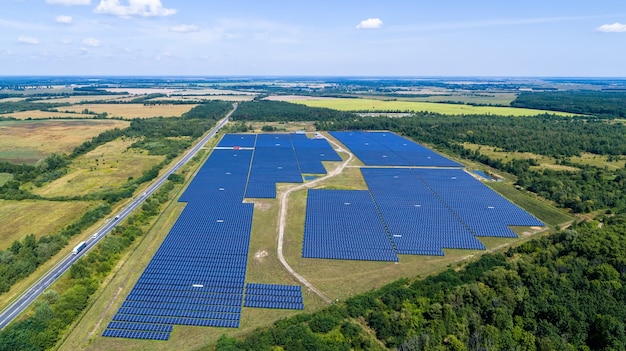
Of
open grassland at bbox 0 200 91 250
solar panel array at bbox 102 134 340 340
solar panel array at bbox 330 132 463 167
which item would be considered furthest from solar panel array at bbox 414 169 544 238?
open grassland at bbox 0 200 91 250

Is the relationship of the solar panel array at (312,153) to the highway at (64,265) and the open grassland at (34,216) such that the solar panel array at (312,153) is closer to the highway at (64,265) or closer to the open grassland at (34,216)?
the highway at (64,265)

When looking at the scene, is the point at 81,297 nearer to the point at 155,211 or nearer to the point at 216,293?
the point at 216,293

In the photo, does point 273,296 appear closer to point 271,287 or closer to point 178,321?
point 271,287

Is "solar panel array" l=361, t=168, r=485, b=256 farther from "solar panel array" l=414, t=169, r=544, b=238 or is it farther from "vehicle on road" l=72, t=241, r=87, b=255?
"vehicle on road" l=72, t=241, r=87, b=255

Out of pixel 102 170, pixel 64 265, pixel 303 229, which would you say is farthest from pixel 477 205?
Answer: pixel 102 170

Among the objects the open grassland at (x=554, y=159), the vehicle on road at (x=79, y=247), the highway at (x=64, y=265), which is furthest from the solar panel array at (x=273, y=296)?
the open grassland at (x=554, y=159)

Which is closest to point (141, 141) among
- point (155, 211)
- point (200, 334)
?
point (155, 211)

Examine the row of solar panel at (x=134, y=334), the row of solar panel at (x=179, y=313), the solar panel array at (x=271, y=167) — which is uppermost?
the solar panel array at (x=271, y=167)
